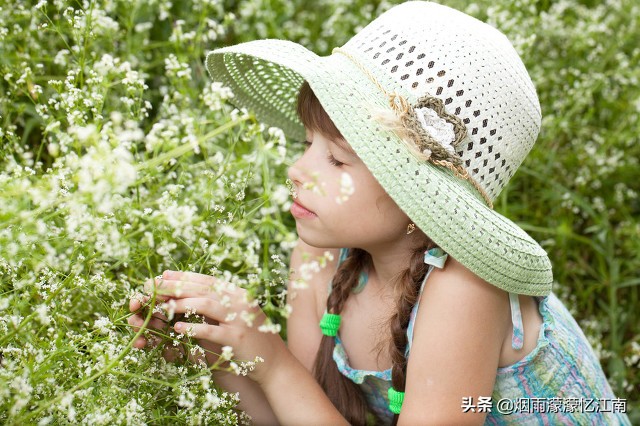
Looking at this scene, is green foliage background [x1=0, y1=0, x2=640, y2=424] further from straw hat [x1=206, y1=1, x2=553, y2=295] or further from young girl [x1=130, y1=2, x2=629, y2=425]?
straw hat [x1=206, y1=1, x2=553, y2=295]

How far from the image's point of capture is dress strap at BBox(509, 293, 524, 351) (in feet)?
7.16

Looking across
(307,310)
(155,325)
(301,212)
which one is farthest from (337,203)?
(307,310)

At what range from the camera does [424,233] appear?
2137 mm

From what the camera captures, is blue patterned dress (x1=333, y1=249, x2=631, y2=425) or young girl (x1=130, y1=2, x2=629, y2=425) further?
blue patterned dress (x1=333, y1=249, x2=631, y2=425)

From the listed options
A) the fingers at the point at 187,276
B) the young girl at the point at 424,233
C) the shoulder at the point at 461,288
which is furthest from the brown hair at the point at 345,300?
the fingers at the point at 187,276

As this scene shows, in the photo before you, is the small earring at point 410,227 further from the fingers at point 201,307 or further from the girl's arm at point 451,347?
the fingers at point 201,307

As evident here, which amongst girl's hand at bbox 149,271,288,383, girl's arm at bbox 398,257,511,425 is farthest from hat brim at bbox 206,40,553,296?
girl's hand at bbox 149,271,288,383

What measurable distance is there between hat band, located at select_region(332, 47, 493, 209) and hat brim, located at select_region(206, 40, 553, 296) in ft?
0.06

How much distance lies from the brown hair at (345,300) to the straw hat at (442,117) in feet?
0.48

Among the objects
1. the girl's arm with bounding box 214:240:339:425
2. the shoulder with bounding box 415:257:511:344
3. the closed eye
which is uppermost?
the closed eye

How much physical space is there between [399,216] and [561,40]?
263cm

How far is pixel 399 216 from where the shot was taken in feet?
6.86

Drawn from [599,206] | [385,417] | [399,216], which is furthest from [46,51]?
[599,206]

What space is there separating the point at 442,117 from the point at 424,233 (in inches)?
15.1
